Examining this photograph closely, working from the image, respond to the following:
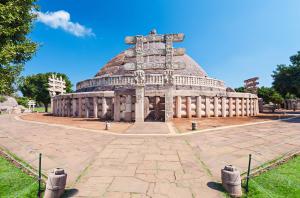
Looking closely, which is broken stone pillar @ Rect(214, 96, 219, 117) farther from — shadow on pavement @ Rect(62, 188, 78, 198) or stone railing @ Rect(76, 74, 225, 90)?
shadow on pavement @ Rect(62, 188, 78, 198)

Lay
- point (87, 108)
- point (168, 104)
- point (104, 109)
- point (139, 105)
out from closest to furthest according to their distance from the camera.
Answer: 1. point (139, 105)
2. point (168, 104)
3. point (104, 109)
4. point (87, 108)

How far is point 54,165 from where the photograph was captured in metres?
4.12

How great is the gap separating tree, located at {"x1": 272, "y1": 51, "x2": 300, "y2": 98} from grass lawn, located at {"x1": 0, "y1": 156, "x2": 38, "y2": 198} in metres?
28.7

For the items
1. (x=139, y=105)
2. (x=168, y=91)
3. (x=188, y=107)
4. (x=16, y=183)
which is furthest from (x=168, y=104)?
(x=16, y=183)

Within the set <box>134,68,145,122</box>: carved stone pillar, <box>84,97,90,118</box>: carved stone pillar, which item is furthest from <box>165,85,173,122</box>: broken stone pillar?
<box>84,97,90,118</box>: carved stone pillar

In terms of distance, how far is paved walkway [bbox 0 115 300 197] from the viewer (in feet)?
→ 10.2

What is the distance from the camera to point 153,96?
13008 mm

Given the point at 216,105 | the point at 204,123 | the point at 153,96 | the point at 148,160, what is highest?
the point at 153,96

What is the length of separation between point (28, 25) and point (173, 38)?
365 inches

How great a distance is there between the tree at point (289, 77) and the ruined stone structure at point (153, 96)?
787cm

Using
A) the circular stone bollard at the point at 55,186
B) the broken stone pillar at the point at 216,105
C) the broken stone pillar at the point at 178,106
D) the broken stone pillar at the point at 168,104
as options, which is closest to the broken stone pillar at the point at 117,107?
the broken stone pillar at the point at 168,104

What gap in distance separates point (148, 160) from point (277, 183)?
9.48ft

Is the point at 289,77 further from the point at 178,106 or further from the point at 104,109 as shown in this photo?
the point at 104,109

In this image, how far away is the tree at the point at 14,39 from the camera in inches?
276
